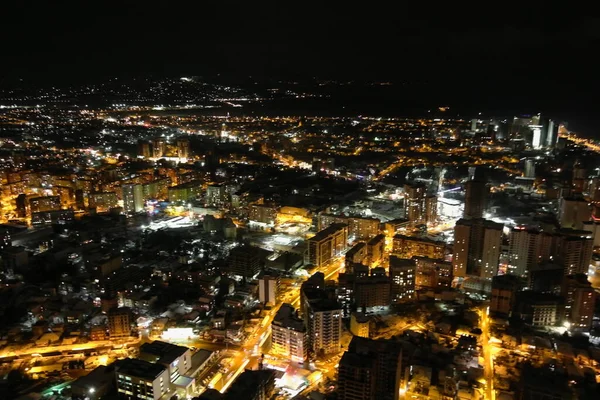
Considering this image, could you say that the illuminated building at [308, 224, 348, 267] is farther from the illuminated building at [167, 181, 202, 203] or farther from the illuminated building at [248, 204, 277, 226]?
the illuminated building at [167, 181, 202, 203]

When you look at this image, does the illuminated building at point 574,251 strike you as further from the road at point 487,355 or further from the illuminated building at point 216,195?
the illuminated building at point 216,195

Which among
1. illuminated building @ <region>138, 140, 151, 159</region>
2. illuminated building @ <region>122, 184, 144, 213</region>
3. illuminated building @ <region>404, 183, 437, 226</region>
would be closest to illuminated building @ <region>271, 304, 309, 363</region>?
illuminated building @ <region>404, 183, 437, 226</region>

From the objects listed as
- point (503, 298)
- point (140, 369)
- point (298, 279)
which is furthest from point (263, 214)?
point (140, 369)

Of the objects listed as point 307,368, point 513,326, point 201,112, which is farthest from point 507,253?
point 201,112

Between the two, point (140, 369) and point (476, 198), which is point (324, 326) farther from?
point (476, 198)

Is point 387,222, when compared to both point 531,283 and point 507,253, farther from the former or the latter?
point 531,283

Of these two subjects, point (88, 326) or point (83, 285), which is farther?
point (83, 285)

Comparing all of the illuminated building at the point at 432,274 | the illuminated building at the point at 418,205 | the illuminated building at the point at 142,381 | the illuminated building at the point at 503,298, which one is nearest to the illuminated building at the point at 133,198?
the illuminated building at the point at 418,205
